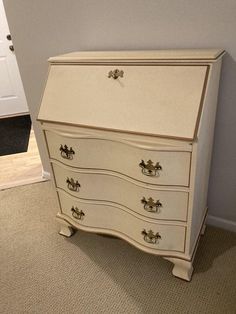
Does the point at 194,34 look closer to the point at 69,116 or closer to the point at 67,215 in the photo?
the point at 69,116

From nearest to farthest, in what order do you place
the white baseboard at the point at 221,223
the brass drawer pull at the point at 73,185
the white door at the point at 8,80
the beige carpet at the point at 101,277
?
the beige carpet at the point at 101,277
the brass drawer pull at the point at 73,185
the white baseboard at the point at 221,223
the white door at the point at 8,80

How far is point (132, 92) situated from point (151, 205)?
50cm

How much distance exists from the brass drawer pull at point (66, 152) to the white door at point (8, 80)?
2781 mm

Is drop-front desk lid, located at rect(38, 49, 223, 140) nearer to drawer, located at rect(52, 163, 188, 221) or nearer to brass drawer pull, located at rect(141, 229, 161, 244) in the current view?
drawer, located at rect(52, 163, 188, 221)

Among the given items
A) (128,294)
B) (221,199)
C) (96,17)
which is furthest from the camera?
(221,199)

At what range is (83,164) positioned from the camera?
1.28 m

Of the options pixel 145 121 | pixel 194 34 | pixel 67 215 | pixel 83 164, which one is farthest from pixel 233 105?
pixel 67 215

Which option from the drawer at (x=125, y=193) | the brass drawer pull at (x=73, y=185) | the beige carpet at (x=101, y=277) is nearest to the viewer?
the drawer at (x=125, y=193)

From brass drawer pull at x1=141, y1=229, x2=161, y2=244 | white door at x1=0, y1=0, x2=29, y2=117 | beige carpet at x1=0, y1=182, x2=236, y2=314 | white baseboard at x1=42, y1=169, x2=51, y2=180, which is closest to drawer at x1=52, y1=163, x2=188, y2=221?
brass drawer pull at x1=141, y1=229, x2=161, y2=244

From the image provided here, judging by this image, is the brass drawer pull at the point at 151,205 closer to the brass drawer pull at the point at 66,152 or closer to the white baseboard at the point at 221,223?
the brass drawer pull at the point at 66,152

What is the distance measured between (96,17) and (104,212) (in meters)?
1.06

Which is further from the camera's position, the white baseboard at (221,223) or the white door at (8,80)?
the white door at (8,80)

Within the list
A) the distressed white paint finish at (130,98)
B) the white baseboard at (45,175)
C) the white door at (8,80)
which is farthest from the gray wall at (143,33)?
the white door at (8,80)

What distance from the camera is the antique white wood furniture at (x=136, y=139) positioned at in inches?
40.2
